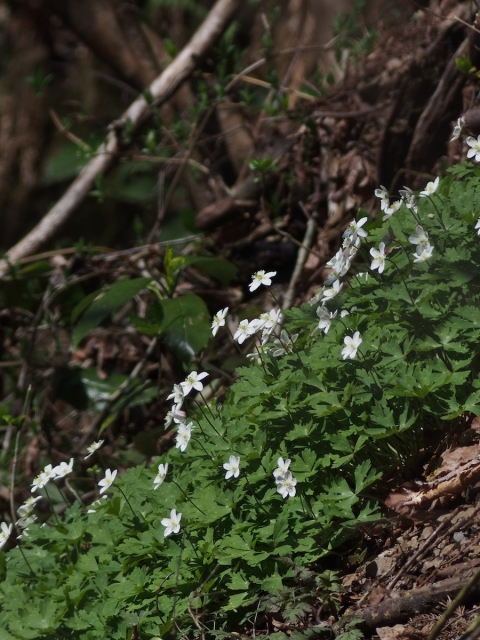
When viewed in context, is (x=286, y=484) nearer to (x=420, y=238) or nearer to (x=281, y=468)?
(x=281, y=468)

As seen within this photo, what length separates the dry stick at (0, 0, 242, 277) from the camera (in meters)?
5.27

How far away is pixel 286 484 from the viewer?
215 cm

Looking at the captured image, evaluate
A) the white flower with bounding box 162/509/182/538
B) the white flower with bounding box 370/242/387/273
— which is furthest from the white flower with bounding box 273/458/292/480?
the white flower with bounding box 370/242/387/273

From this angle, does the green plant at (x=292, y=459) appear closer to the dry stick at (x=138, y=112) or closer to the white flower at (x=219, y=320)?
the white flower at (x=219, y=320)

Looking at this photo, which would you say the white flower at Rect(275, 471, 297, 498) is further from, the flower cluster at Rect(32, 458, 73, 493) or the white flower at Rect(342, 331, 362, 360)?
the flower cluster at Rect(32, 458, 73, 493)

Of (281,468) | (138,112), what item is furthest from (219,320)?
(138,112)

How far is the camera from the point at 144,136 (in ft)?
17.5

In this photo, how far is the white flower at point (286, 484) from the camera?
7.03 feet

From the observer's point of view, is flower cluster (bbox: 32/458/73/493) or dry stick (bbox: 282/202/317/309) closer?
flower cluster (bbox: 32/458/73/493)

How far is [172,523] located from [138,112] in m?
3.77

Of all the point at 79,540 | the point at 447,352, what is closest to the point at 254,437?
the point at 447,352

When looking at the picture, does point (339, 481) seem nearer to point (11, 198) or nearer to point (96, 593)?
point (96, 593)

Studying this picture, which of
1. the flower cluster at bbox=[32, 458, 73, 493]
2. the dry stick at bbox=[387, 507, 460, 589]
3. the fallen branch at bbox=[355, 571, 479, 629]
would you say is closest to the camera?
the fallen branch at bbox=[355, 571, 479, 629]

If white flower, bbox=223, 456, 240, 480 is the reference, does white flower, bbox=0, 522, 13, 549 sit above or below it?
below
